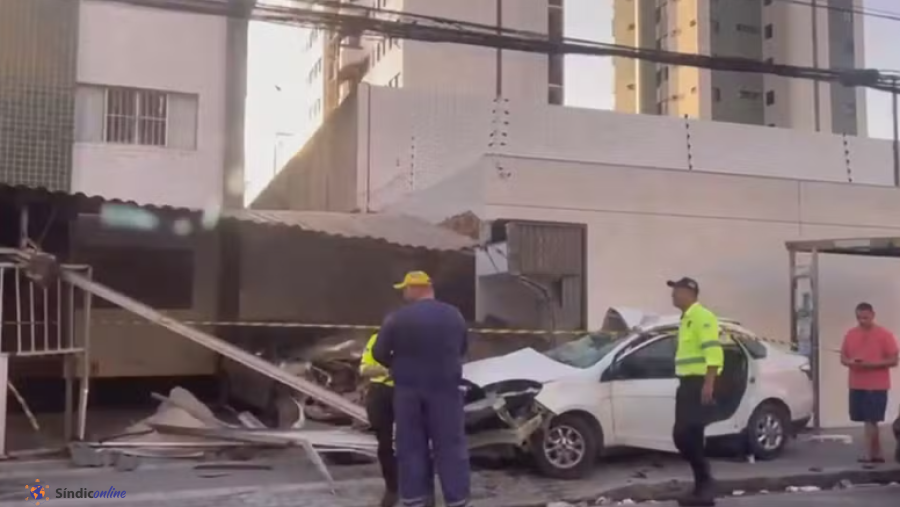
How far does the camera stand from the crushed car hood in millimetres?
9641

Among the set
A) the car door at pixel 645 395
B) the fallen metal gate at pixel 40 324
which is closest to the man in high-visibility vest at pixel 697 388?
the car door at pixel 645 395

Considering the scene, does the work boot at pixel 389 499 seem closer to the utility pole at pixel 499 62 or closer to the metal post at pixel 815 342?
the metal post at pixel 815 342

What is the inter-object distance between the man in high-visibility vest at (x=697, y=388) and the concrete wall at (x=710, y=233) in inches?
190

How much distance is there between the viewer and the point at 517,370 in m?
9.84

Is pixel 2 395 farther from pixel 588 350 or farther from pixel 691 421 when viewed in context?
pixel 691 421

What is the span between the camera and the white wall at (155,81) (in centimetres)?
1784

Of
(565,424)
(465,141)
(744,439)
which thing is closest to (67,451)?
(565,424)

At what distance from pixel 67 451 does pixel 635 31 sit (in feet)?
181

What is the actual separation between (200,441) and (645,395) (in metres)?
4.62

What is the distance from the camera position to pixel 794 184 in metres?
14.3

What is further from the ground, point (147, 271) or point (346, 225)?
point (346, 225)

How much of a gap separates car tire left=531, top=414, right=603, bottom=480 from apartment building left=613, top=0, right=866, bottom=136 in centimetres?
4848

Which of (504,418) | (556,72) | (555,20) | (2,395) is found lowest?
(504,418)

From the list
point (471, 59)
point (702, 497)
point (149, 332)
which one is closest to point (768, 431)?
point (702, 497)
